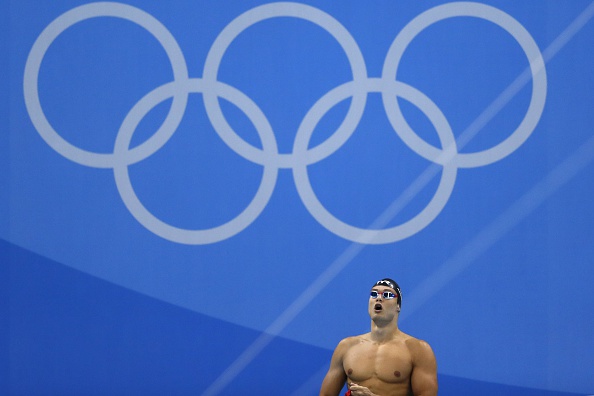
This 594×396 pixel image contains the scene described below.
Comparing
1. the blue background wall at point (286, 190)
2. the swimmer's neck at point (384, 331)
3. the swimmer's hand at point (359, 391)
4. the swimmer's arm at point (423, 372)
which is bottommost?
the swimmer's hand at point (359, 391)

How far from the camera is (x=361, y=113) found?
7000mm

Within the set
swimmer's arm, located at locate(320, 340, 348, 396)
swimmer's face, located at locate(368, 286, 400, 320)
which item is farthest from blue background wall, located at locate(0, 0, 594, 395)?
swimmer's face, located at locate(368, 286, 400, 320)

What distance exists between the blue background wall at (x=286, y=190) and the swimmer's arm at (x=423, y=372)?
5.31 feet

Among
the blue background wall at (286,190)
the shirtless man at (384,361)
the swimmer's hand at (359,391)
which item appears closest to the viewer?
the swimmer's hand at (359,391)

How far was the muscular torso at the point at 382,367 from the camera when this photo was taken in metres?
5.31

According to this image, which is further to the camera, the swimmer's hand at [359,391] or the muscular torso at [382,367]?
the muscular torso at [382,367]

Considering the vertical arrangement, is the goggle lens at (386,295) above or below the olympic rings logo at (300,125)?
below

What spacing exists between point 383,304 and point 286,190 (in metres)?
1.86

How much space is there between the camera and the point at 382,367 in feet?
17.5

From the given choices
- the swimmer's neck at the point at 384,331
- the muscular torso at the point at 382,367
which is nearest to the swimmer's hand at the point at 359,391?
the muscular torso at the point at 382,367

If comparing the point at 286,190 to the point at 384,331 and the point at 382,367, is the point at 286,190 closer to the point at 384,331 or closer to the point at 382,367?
the point at 384,331

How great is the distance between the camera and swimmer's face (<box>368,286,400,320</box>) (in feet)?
17.6

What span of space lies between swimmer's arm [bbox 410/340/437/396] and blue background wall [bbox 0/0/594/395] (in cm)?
162

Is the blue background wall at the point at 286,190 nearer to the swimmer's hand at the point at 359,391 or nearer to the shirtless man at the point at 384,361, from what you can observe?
the shirtless man at the point at 384,361
